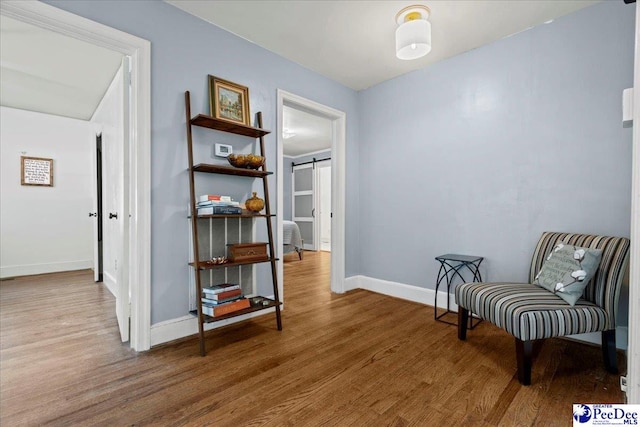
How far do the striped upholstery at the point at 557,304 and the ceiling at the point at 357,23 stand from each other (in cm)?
174

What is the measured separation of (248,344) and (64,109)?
4.75m

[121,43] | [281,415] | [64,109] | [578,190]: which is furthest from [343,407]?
[64,109]

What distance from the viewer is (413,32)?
215cm

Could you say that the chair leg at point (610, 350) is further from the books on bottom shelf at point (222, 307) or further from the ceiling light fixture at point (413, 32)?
Result: the books on bottom shelf at point (222, 307)

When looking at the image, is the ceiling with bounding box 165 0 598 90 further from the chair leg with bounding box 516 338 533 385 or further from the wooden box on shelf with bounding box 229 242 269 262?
the chair leg with bounding box 516 338 533 385

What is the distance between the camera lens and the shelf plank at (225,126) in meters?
2.23

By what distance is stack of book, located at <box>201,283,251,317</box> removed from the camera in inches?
86.4

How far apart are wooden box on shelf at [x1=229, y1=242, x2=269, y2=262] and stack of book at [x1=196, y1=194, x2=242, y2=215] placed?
27 cm

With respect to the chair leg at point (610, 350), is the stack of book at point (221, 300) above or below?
above

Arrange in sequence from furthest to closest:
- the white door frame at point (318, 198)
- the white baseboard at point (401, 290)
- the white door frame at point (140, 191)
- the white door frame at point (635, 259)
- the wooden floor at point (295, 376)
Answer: the white door frame at point (318, 198) < the white baseboard at point (401, 290) < the white door frame at point (140, 191) < the wooden floor at point (295, 376) < the white door frame at point (635, 259)

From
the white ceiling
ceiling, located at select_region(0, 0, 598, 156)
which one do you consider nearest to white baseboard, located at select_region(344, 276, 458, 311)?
ceiling, located at select_region(0, 0, 598, 156)

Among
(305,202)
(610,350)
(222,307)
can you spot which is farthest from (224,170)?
(305,202)

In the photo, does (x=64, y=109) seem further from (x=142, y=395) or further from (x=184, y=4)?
(x=142, y=395)

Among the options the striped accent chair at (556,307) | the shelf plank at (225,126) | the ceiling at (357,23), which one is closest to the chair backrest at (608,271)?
the striped accent chair at (556,307)
